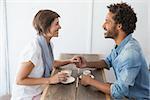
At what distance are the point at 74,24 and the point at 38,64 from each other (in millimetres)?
1029

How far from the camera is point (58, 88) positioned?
159 cm

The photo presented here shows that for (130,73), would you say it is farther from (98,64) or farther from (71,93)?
(98,64)

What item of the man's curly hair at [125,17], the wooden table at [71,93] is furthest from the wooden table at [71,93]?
the man's curly hair at [125,17]

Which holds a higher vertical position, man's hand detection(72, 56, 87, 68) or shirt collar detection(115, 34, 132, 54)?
shirt collar detection(115, 34, 132, 54)

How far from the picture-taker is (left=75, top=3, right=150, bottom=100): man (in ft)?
4.83

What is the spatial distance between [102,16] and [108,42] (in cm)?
28

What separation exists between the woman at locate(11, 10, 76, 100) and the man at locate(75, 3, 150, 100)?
0.33 meters

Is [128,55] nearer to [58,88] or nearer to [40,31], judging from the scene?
[58,88]

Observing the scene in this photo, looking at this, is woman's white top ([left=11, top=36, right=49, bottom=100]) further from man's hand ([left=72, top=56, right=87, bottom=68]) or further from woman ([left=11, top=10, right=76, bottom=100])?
man's hand ([left=72, top=56, right=87, bottom=68])

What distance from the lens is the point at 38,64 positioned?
5.90 ft

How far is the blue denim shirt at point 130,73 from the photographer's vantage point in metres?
1.46

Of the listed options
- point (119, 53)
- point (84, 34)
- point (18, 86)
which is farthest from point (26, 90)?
point (84, 34)

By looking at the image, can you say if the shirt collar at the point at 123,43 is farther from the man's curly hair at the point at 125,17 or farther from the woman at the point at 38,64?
the woman at the point at 38,64

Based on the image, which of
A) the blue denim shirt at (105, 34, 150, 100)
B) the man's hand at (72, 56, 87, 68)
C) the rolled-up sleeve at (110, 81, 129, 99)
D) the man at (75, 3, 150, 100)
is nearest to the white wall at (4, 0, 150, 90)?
the man's hand at (72, 56, 87, 68)
